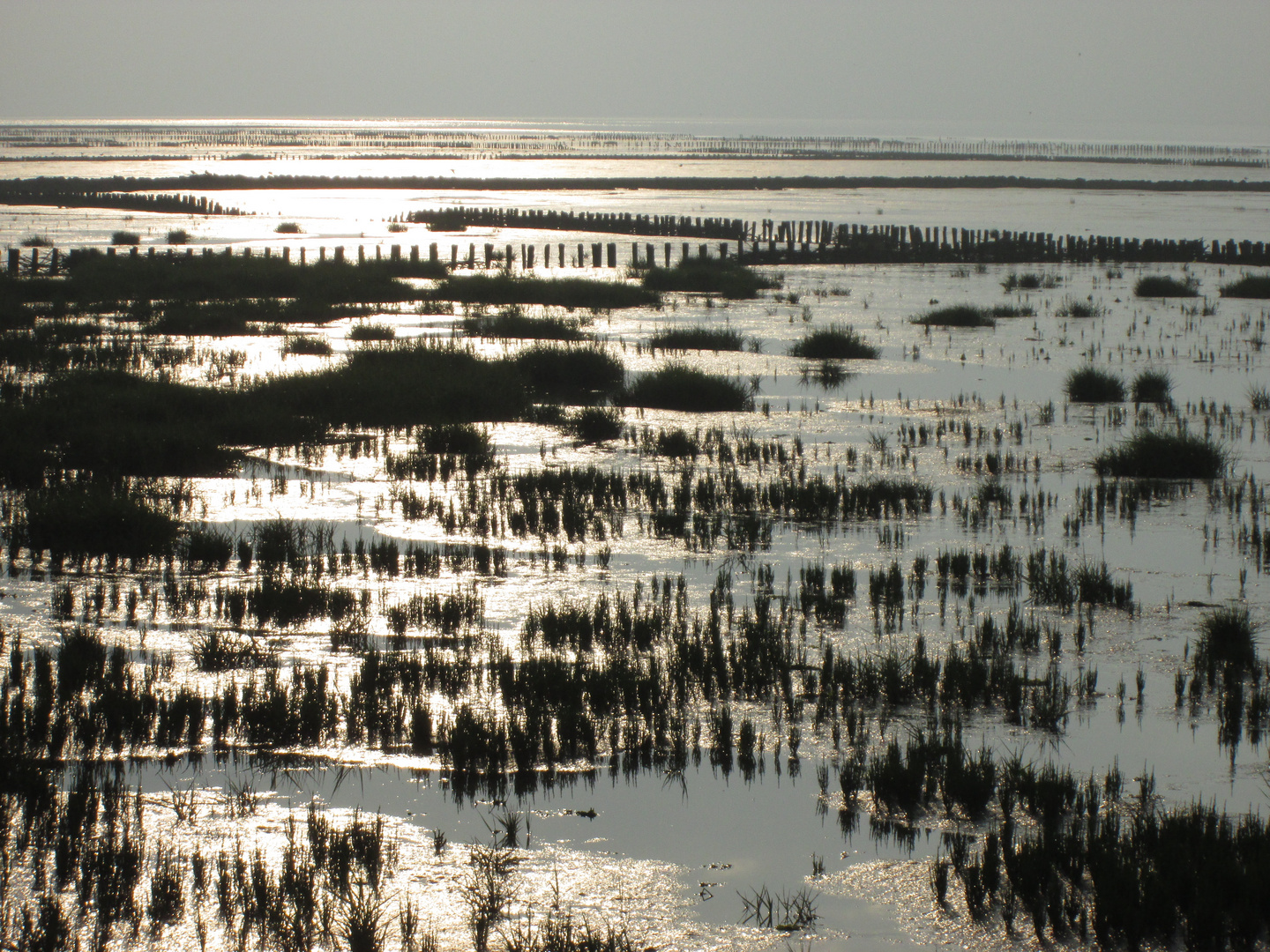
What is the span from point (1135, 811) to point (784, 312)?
72.3ft

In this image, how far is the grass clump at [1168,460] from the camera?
13.0m

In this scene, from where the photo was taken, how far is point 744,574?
984cm

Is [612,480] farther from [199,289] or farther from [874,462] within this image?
[199,289]

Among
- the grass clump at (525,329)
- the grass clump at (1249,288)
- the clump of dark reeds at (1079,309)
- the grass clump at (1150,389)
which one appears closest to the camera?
the grass clump at (1150,389)

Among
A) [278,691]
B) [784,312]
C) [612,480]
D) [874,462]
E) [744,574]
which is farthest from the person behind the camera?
[784,312]

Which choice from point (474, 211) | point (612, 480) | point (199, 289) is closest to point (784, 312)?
point (199, 289)

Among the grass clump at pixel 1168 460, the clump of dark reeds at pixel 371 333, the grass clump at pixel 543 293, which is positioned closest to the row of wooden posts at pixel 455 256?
the grass clump at pixel 543 293

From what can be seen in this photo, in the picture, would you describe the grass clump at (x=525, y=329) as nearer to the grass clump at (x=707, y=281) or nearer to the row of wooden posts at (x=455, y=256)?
the grass clump at (x=707, y=281)

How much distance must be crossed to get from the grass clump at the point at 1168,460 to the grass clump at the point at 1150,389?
3.89 metres

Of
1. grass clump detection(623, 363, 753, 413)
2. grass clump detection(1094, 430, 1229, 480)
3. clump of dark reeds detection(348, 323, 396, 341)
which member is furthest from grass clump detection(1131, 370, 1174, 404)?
clump of dark reeds detection(348, 323, 396, 341)

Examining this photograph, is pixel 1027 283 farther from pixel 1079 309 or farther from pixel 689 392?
pixel 689 392

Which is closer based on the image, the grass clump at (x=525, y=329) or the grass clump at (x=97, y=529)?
the grass clump at (x=97, y=529)

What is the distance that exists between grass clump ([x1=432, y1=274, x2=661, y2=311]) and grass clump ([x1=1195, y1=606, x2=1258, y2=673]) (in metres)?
20.7

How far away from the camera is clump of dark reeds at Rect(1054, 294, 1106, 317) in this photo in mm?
26047
